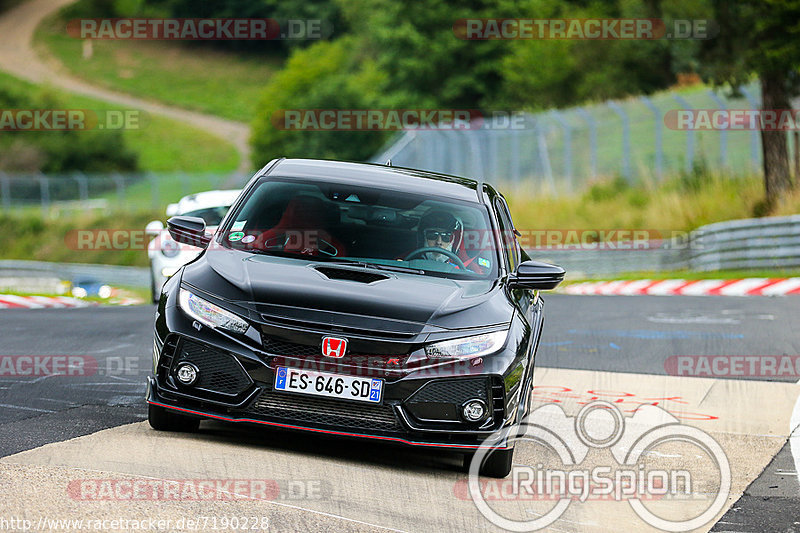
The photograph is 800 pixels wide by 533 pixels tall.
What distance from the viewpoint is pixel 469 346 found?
6.65 meters

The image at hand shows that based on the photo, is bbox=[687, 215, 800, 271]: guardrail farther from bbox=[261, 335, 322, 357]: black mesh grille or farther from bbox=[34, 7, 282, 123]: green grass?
bbox=[34, 7, 282, 123]: green grass

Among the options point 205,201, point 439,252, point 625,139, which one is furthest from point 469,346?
point 625,139

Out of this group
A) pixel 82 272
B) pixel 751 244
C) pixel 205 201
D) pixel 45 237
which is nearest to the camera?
pixel 205 201

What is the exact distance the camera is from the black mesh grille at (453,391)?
21.4ft

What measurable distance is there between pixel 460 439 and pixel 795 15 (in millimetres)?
20774

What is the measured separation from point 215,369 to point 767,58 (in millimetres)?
20167

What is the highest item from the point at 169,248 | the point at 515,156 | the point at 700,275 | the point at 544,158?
the point at 515,156

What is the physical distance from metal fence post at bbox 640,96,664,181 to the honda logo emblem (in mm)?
23453

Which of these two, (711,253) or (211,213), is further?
(711,253)

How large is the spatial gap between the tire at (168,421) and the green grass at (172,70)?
108m

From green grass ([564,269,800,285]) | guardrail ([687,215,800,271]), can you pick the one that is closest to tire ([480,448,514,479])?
green grass ([564,269,800,285])

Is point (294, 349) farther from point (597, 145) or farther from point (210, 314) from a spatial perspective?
point (597, 145)

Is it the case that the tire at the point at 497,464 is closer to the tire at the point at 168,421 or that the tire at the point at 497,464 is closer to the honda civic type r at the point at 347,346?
the honda civic type r at the point at 347,346

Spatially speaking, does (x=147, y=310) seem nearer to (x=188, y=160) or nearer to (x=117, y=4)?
(x=188, y=160)
